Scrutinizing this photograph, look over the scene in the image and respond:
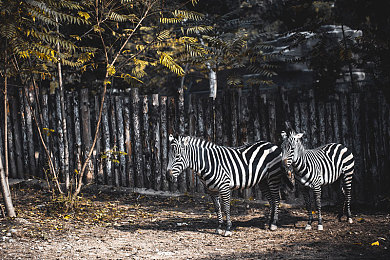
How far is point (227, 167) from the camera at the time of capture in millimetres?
6570

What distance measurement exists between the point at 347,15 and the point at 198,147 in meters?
2.86

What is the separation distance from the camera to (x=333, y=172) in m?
6.81

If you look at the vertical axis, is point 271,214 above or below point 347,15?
below

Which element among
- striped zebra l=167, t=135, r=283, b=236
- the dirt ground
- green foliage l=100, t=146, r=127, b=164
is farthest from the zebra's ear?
green foliage l=100, t=146, r=127, b=164

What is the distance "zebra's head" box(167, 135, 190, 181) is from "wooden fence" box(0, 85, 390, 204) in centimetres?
206

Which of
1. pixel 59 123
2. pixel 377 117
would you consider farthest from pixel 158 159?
pixel 377 117

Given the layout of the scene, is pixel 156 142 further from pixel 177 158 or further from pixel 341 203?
pixel 341 203

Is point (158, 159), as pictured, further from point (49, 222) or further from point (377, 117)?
point (377, 117)

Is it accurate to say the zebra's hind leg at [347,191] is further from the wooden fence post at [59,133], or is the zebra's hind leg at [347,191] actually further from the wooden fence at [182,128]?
the wooden fence post at [59,133]

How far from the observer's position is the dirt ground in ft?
17.8

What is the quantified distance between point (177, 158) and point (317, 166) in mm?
2104

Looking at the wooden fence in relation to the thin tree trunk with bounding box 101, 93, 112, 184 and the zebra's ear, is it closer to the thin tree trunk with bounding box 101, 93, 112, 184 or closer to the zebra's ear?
the thin tree trunk with bounding box 101, 93, 112, 184

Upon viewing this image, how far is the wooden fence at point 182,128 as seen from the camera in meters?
7.65

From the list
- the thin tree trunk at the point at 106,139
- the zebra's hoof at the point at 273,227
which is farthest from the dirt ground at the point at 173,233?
the thin tree trunk at the point at 106,139
